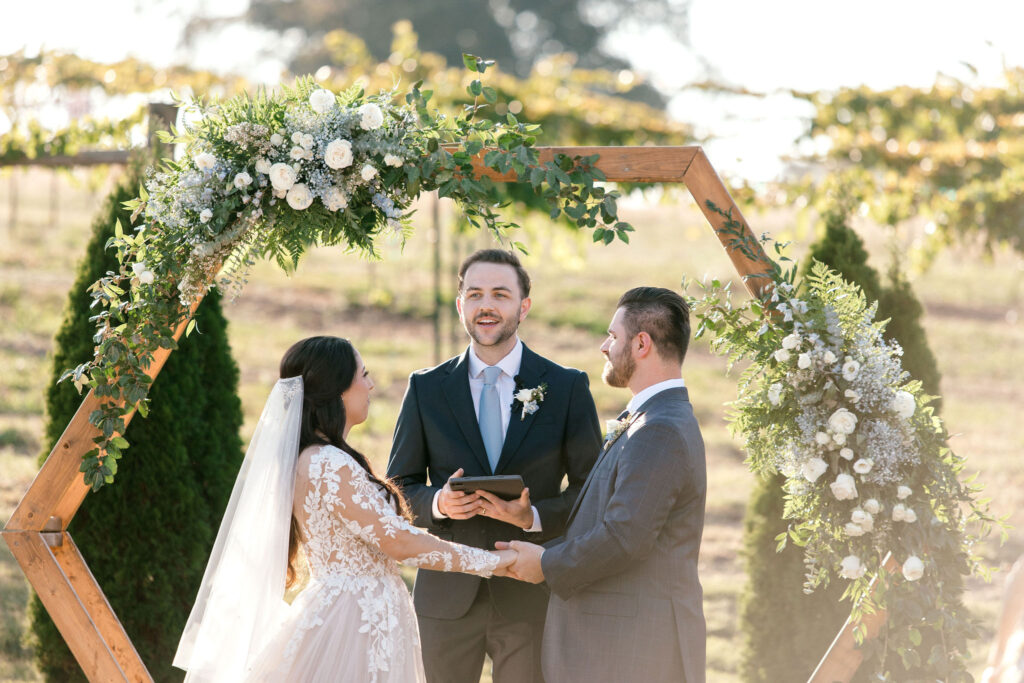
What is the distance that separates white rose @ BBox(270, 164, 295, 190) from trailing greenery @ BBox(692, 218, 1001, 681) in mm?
1553

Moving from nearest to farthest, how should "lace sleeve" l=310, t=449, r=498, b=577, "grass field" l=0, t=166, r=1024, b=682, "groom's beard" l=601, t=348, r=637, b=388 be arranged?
"lace sleeve" l=310, t=449, r=498, b=577 < "groom's beard" l=601, t=348, r=637, b=388 < "grass field" l=0, t=166, r=1024, b=682

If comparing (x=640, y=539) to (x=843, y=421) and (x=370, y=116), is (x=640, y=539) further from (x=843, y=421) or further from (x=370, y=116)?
(x=370, y=116)

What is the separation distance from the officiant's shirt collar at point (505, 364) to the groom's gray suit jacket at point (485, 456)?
0.03 m

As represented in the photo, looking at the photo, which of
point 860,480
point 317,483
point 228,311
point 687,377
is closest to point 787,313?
point 860,480

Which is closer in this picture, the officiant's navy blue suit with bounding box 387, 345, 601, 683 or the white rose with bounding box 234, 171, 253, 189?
the white rose with bounding box 234, 171, 253, 189

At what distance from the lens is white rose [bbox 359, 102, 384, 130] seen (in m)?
3.86

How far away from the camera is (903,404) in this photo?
149 inches

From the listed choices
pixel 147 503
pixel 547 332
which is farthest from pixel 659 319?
pixel 547 332

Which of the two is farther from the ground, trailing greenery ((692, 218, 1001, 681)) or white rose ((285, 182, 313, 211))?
white rose ((285, 182, 313, 211))

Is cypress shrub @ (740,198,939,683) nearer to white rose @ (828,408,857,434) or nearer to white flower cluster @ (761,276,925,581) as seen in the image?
white flower cluster @ (761,276,925,581)

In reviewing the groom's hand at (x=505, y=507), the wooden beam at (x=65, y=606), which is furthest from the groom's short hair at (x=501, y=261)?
the wooden beam at (x=65, y=606)

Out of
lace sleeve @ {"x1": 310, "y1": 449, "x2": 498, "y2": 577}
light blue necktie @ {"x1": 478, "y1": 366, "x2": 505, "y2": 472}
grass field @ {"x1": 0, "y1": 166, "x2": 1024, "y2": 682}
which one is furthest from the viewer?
grass field @ {"x1": 0, "y1": 166, "x2": 1024, "y2": 682}

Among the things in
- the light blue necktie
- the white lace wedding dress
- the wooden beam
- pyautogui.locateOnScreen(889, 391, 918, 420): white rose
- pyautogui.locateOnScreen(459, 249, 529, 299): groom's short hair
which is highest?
pyautogui.locateOnScreen(459, 249, 529, 299): groom's short hair

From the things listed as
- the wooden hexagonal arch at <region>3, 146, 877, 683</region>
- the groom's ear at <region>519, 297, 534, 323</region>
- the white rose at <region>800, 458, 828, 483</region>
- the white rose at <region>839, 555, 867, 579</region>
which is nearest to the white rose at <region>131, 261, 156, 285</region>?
the wooden hexagonal arch at <region>3, 146, 877, 683</region>
